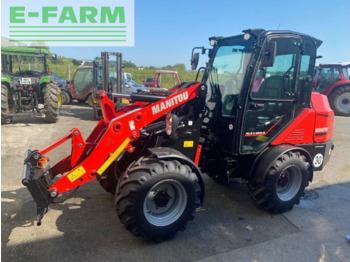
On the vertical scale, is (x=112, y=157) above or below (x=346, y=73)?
below

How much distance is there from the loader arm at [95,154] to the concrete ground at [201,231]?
0.45 metres

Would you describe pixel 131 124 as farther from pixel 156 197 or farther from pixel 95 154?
pixel 156 197

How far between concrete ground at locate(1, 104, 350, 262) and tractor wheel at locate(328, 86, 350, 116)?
937cm

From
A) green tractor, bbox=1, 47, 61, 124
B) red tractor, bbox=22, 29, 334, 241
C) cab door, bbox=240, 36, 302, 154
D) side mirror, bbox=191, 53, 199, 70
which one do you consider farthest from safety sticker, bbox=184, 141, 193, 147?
green tractor, bbox=1, 47, 61, 124

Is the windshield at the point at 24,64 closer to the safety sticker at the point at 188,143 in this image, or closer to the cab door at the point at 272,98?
the safety sticker at the point at 188,143

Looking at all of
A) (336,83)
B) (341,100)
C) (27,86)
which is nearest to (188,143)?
(27,86)

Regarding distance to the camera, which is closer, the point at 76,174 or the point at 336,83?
the point at 76,174

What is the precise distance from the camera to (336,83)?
12758mm

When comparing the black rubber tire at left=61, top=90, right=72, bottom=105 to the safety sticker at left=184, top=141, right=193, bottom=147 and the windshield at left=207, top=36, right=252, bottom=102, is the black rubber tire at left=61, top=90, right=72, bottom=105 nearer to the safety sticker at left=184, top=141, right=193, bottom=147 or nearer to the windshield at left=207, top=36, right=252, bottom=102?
the windshield at left=207, top=36, right=252, bottom=102

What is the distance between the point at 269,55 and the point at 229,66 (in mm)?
786

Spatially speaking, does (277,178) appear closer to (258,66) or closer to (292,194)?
Answer: (292,194)

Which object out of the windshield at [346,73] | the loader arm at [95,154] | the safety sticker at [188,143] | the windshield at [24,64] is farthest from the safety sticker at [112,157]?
the windshield at [346,73]

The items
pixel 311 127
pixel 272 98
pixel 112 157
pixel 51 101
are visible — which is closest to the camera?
pixel 112 157

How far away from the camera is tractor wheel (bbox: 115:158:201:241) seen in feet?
9.47
